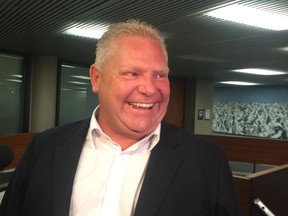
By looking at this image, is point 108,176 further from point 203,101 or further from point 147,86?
point 203,101

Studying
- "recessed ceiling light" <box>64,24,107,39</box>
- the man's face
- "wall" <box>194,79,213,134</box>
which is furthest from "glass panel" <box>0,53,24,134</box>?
the man's face

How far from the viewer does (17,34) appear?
4.15 m

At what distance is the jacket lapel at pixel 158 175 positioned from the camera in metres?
1.09

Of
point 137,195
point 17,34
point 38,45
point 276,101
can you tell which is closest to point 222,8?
point 137,195

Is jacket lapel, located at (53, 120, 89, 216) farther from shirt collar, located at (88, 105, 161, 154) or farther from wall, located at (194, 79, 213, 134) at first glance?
wall, located at (194, 79, 213, 134)

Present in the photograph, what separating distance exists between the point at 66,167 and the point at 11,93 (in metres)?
5.02

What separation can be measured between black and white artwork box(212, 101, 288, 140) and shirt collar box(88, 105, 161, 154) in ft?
32.1

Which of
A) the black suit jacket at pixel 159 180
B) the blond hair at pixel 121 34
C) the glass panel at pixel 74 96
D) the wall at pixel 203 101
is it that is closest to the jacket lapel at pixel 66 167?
the black suit jacket at pixel 159 180

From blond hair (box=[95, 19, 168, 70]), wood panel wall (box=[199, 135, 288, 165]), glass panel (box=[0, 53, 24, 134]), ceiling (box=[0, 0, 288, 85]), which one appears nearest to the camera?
blond hair (box=[95, 19, 168, 70])

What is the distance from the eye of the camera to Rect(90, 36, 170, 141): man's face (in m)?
1.15

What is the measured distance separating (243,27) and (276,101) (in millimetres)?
7582

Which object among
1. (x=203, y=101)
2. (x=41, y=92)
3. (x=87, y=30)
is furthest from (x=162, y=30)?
(x=203, y=101)

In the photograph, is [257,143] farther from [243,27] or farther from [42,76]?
[42,76]

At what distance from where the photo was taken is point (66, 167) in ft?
3.94
